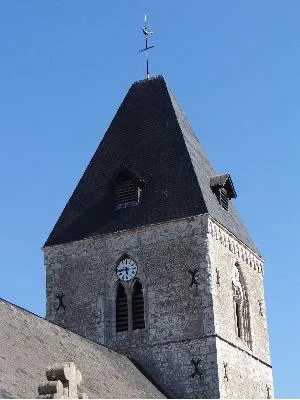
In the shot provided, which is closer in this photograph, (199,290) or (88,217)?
(199,290)

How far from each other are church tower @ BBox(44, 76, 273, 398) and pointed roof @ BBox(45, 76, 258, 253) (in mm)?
32

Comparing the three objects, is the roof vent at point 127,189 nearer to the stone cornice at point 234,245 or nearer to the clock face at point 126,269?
the clock face at point 126,269

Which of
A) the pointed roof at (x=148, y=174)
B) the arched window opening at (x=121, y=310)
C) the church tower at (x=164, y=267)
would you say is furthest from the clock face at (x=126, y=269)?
the pointed roof at (x=148, y=174)

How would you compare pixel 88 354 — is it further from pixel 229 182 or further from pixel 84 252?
pixel 229 182

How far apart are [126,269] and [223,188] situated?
144 inches

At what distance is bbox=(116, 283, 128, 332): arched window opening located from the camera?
2230 centimetres

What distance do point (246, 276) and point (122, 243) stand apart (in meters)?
3.60

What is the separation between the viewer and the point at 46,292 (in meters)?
23.3

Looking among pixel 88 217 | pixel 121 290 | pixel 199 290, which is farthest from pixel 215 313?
pixel 88 217

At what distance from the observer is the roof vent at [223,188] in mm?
23875

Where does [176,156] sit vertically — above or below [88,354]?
above

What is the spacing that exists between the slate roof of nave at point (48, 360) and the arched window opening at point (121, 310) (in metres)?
1.59

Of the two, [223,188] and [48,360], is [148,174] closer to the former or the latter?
[223,188]

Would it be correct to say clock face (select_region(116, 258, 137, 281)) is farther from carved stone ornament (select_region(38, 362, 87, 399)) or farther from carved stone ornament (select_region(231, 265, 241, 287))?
carved stone ornament (select_region(38, 362, 87, 399))
